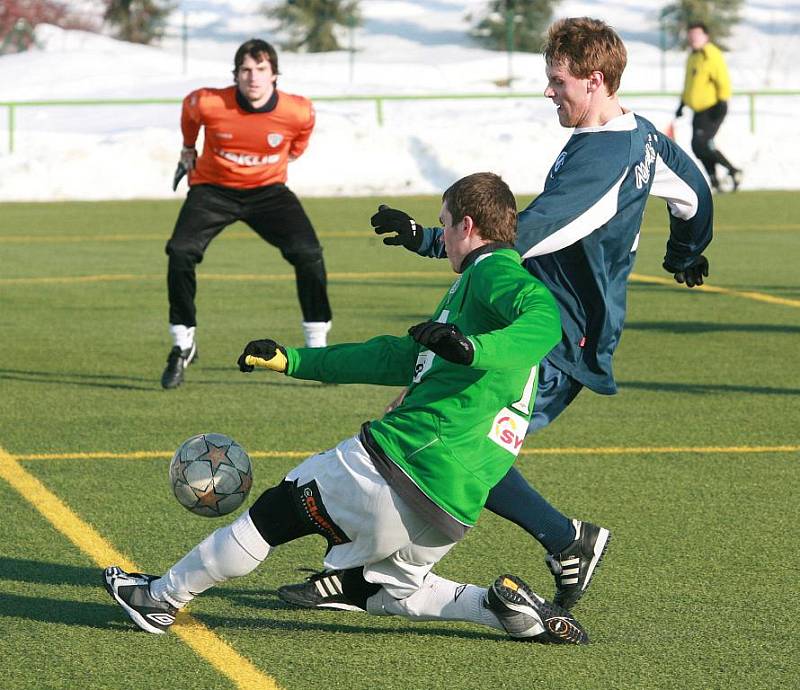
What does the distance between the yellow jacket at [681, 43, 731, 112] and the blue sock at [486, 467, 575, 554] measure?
800 inches

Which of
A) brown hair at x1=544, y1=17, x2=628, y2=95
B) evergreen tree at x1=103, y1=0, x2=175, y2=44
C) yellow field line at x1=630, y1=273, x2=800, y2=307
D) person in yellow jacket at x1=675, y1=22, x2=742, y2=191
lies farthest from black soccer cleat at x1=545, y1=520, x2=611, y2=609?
evergreen tree at x1=103, y1=0, x2=175, y2=44

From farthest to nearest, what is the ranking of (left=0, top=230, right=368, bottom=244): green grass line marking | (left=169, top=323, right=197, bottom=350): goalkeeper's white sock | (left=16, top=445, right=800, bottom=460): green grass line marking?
(left=0, top=230, right=368, bottom=244): green grass line marking
(left=169, top=323, right=197, bottom=350): goalkeeper's white sock
(left=16, top=445, right=800, bottom=460): green grass line marking

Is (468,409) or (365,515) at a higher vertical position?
(468,409)

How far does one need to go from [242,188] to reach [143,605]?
5.67 metres

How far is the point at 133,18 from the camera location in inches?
3516

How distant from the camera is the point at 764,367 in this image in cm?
1099

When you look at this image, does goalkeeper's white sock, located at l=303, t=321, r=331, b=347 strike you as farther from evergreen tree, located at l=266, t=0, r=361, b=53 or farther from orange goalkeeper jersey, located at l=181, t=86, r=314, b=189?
evergreen tree, located at l=266, t=0, r=361, b=53

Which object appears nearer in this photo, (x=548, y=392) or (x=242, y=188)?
(x=548, y=392)

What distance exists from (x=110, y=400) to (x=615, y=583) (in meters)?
4.59

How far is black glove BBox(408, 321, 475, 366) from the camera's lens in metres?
4.18

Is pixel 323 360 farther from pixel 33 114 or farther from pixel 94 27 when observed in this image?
pixel 94 27

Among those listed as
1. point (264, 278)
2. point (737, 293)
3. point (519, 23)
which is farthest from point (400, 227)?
point (519, 23)

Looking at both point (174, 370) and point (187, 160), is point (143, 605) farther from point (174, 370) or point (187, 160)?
point (187, 160)

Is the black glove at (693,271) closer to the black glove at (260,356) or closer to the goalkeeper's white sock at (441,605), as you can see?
the goalkeeper's white sock at (441,605)
